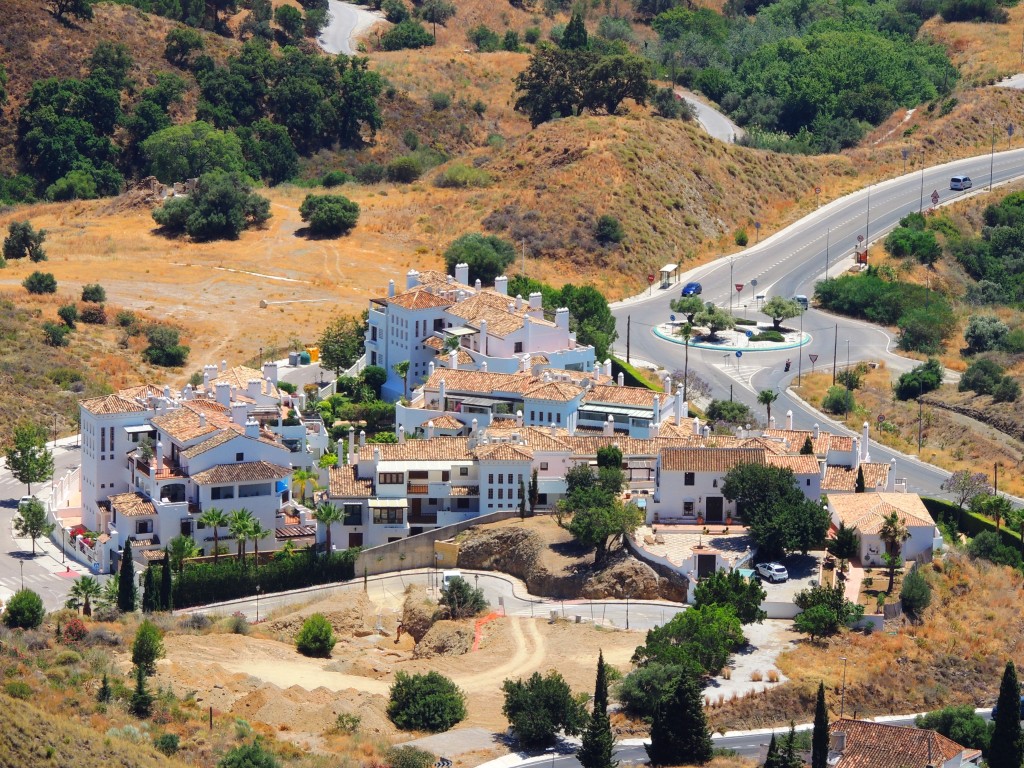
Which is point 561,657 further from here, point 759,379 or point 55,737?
point 759,379

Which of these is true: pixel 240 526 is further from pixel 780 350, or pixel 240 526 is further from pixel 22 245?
pixel 22 245

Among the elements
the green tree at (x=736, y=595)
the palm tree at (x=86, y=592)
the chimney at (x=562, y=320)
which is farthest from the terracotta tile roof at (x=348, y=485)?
the chimney at (x=562, y=320)

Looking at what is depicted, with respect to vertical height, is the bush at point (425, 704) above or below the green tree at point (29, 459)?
below

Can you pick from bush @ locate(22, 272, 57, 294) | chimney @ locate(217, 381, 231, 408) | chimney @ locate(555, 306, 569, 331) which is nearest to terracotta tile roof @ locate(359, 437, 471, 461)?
chimney @ locate(217, 381, 231, 408)

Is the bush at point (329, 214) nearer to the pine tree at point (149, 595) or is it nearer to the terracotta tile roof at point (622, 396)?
the terracotta tile roof at point (622, 396)

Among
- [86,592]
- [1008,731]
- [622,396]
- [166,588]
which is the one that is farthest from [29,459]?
[1008,731]

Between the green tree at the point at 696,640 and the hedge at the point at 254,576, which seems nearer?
the green tree at the point at 696,640
